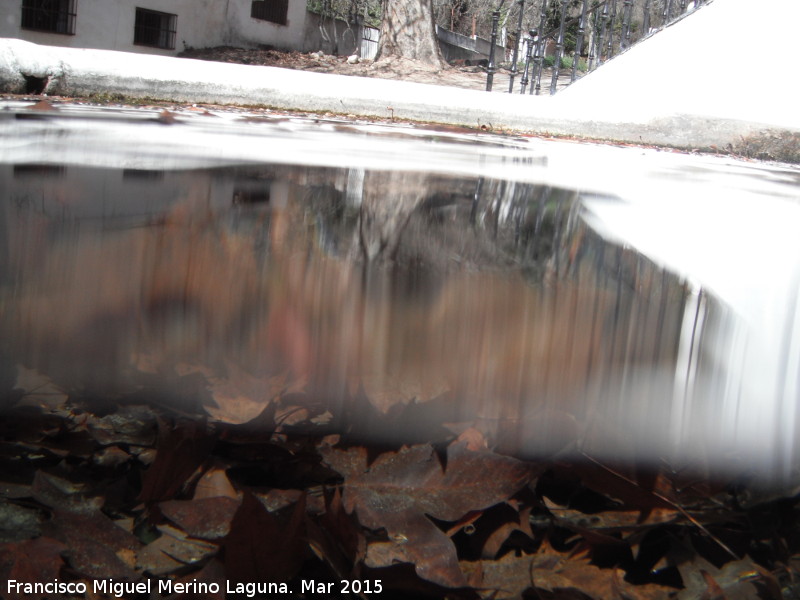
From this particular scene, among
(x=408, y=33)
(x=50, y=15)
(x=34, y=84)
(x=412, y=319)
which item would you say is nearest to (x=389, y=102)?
(x=34, y=84)

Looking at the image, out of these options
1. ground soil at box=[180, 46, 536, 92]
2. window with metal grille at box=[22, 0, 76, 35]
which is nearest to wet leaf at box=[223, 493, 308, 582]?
ground soil at box=[180, 46, 536, 92]

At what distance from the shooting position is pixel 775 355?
1.79ft

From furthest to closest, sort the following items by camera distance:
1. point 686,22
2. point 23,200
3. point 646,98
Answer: point 686,22 < point 646,98 < point 23,200

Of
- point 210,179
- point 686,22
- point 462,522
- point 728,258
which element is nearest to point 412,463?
point 462,522

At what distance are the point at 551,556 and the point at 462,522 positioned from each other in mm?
58

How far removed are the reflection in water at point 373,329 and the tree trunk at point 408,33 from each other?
1064cm

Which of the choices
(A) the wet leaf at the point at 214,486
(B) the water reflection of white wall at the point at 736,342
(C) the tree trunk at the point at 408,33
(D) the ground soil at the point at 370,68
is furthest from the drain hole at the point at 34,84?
(C) the tree trunk at the point at 408,33

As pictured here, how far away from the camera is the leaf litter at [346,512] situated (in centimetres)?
42

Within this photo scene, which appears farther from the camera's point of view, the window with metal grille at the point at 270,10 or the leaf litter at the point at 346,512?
the window with metal grille at the point at 270,10

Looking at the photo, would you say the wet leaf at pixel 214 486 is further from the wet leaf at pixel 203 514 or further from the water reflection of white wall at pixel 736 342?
the water reflection of white wall at pixel 736 342

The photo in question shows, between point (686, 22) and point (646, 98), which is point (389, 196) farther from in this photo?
point (686, 22)

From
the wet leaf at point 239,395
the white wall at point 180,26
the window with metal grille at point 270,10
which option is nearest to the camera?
the wet leaf at point 239,395

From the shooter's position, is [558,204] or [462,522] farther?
[558,204]

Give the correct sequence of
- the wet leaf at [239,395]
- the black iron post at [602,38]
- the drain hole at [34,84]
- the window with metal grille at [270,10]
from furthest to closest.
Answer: the window with metal grille at [270,10] → the black iron post at [602,38] → the drain hole at [34,84] → the wet leaf at [239,395]
